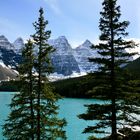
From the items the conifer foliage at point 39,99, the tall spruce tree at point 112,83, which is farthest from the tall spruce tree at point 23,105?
the tall spruce tree at point 112,83

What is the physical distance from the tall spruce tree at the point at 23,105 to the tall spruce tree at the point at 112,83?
28.9ft

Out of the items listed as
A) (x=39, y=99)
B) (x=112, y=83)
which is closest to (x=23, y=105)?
(x=39, y=99)

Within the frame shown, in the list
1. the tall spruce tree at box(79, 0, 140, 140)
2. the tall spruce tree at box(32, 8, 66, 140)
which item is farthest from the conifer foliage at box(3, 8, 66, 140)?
the tall spruce tree at box(79, 0, 140, 140)

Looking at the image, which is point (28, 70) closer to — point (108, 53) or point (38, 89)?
point (38, 89)

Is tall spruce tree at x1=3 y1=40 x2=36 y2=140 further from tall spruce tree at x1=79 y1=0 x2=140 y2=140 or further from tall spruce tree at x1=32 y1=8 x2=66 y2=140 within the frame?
tall spruce tree at x1=79 y1=0 x2=140 y2=140

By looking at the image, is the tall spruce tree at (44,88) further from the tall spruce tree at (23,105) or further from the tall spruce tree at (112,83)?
the tall spruce tree at (112,83)

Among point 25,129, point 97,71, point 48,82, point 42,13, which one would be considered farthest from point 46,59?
point 97,71

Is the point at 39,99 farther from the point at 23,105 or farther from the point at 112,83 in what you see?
the point at 112,83

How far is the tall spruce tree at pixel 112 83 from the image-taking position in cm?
2341

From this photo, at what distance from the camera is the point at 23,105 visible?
31984 mm

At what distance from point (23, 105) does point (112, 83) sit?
36.1 feet

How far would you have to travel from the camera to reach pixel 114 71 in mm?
24156

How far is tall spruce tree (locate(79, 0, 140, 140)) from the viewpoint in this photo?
23406 mm

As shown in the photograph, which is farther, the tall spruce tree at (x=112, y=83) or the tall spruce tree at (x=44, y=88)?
the tall spruce tree at (x=44, y=88)
